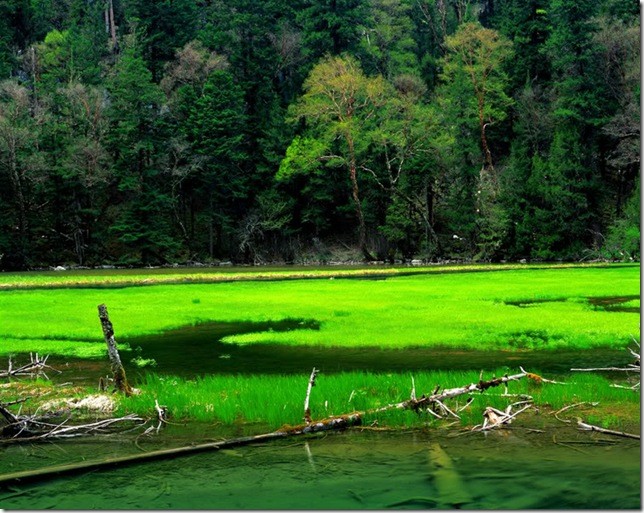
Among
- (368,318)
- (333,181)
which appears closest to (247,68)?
(333,181)

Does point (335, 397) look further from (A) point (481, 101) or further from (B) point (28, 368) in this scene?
(A) point (481, 101)

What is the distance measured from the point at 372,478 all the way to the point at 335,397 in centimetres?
346

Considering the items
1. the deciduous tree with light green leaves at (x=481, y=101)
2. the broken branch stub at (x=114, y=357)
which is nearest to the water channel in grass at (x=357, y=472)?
the broken branch stub at (x=114, y=357)

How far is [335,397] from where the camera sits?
1109cm

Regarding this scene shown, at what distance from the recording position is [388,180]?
75688 millimetres

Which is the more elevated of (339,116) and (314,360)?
(339,116)

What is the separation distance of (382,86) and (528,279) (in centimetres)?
3548

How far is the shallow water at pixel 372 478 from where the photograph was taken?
7.01 m

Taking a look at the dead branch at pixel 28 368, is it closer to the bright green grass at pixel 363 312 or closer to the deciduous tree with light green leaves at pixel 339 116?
the bright green grass at pixel 363 312

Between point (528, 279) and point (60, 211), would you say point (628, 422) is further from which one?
point (60, 211)

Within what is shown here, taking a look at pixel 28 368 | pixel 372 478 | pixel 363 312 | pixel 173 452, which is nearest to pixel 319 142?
pixel 363 312

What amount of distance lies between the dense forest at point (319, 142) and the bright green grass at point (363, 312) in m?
25.7

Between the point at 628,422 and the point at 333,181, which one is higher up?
the point at 333,181

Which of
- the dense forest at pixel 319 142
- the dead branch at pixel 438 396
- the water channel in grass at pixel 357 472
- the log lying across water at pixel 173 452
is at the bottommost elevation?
the water channel in grass at pixel 357 472
